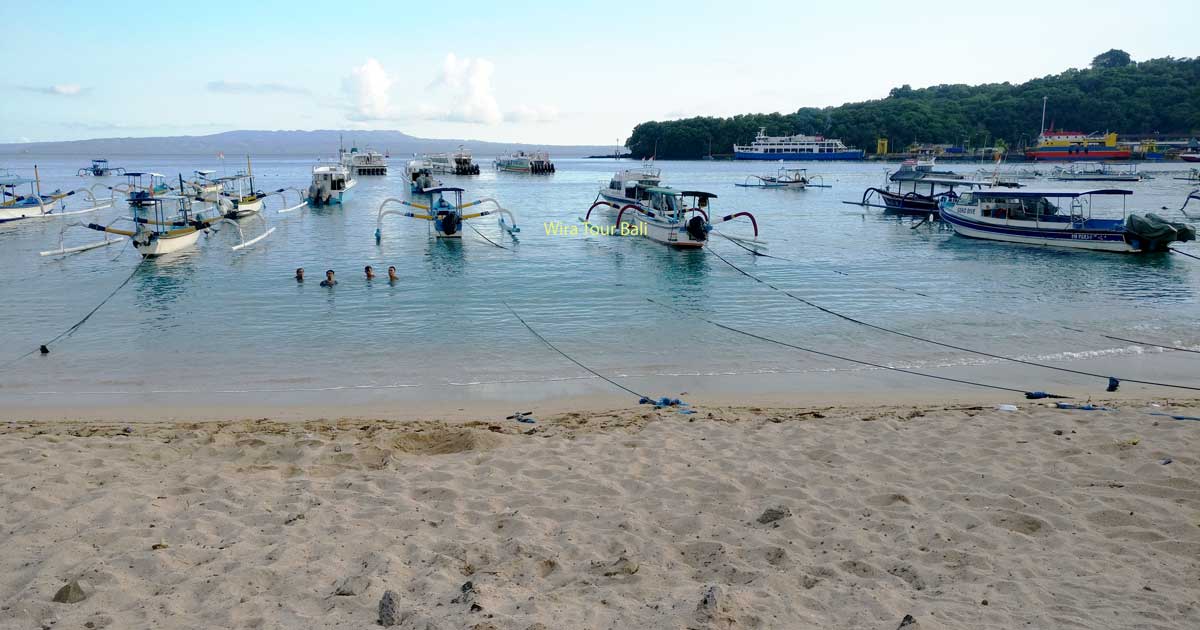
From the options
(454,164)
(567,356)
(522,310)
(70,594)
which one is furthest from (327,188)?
(454,164)

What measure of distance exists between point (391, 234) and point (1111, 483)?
35.0 meters

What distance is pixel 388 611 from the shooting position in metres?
4.61

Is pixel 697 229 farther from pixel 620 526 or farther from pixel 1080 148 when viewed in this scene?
pixel 1080 148

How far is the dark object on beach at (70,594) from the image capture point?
4.84 meters

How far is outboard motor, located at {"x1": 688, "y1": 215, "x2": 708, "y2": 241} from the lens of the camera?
101 ft

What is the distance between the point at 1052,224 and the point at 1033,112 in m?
159

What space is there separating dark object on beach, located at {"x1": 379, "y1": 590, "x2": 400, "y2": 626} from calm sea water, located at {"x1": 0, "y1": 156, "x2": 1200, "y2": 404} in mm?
7342

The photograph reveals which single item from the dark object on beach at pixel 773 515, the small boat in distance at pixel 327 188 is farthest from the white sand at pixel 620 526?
the small boat in distance at pixel 327 188

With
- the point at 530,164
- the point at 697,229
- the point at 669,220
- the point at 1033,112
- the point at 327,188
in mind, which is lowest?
the point at 697,229

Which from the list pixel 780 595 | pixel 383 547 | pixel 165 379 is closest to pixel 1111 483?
pixel 780 595

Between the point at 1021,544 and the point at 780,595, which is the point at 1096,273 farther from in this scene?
the point at 780,595

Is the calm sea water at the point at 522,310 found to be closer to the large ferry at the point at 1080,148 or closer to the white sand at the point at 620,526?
the white sand at the point at 620,526

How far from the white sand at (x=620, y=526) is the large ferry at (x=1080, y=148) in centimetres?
14214

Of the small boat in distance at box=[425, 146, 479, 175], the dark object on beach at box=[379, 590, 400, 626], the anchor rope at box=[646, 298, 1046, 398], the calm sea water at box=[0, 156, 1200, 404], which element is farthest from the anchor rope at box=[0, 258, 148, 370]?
the small boat in distance at box=[425, 146, 479, 175]
